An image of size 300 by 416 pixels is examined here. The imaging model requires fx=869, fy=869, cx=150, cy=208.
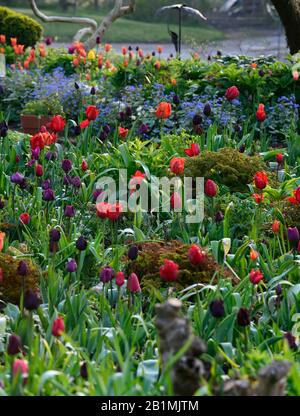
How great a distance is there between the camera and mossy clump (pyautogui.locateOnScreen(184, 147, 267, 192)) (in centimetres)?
559

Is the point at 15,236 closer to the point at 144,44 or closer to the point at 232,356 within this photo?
the point at 232,356

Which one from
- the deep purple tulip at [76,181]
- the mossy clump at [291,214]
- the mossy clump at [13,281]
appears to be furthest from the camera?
the deep purple tulip at [76,181]

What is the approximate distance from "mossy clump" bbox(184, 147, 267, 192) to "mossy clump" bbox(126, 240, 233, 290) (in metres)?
1.23

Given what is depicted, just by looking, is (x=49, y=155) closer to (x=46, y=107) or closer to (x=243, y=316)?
(x=46, y=107)

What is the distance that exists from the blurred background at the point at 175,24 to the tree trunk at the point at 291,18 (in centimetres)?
1488

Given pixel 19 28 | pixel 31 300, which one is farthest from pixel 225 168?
pixel 19 28

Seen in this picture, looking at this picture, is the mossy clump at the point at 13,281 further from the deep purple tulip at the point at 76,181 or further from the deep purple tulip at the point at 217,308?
the deep purple tulip at the point at 217,308

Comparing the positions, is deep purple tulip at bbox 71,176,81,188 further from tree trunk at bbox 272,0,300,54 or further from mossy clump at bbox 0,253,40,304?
tree trunk at bbox 272,0,300,54

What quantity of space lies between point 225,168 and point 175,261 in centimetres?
150

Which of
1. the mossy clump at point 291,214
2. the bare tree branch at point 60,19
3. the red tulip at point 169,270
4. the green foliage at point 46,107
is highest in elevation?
the bare tree branch at point 60,19

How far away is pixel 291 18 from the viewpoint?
903 centimetres

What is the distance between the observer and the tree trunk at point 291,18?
897 centimetres

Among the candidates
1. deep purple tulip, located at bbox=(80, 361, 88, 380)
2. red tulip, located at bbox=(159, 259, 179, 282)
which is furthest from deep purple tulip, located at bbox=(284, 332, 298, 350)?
deep purple tulip, located at bbox=(80, 361, 88, 380)

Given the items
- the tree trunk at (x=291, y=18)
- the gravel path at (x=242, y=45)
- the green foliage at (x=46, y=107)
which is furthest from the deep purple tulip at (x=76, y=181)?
the gravel path at (x=242, y=45)
